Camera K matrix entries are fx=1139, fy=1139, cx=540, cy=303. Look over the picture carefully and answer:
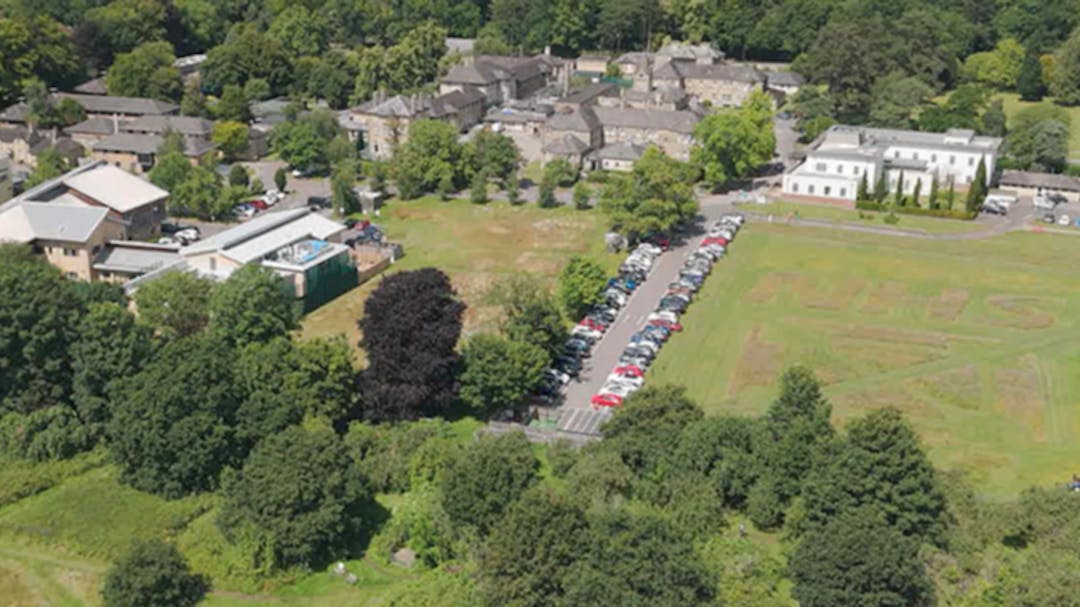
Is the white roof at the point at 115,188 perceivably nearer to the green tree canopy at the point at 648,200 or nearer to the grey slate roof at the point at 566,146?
the green tree canopy at the point at 648,200

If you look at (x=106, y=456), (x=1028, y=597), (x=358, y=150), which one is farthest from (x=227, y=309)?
(x=358, y=150)

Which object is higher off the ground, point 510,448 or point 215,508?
point 510,448

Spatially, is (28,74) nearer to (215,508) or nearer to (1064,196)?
(215,508)

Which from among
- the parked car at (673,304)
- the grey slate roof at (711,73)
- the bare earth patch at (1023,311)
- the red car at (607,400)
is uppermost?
the grey slate roof at (711,73)

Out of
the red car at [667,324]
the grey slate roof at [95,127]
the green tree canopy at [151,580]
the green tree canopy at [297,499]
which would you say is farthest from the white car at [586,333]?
the grey slate roof at [95,127]

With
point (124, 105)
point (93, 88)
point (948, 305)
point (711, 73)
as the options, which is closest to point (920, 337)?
point (948, 305)

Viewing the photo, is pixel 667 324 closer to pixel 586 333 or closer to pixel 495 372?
pixel 586 333
